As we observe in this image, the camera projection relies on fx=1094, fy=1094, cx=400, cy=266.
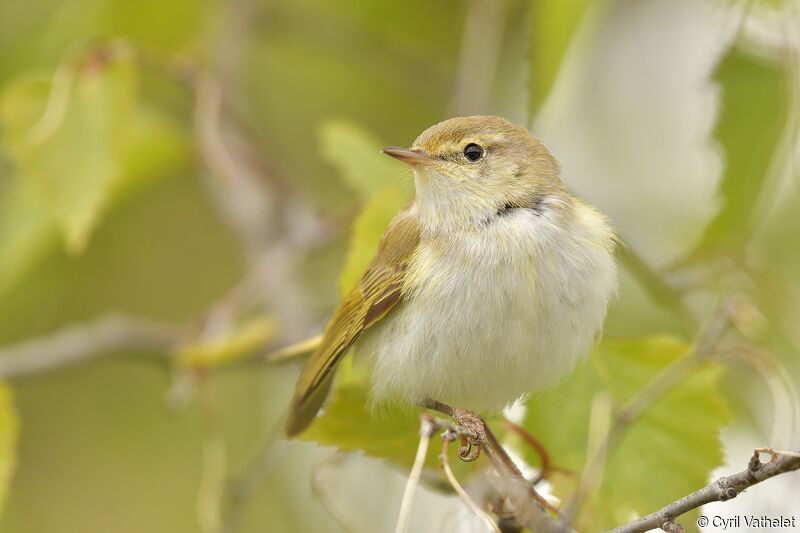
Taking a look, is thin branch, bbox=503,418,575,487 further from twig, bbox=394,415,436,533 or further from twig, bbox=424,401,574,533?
twig, bbox=394,415,436,533

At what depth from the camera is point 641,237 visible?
4582mm

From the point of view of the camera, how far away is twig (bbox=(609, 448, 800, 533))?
1.50 meters

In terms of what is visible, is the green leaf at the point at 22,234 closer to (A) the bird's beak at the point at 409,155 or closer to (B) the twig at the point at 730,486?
(A) the bird's beak at the point at 409,155

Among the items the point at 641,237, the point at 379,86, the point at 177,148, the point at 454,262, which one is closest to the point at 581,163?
the point at 641,237

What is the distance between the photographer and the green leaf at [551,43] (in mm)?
2391

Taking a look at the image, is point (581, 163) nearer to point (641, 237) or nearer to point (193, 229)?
point (641, 237)

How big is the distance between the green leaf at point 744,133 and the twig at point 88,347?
70.0 inches

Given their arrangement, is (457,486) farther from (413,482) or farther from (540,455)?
(540,455)

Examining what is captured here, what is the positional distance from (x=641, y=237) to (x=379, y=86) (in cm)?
158

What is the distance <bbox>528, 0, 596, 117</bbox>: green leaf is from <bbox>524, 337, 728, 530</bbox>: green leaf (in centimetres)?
62

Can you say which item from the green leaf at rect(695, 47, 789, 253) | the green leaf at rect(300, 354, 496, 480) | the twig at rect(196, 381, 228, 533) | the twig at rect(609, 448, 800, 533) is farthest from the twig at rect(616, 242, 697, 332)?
the twig at rect(609, 448, 800, 533)

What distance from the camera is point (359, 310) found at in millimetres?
2643

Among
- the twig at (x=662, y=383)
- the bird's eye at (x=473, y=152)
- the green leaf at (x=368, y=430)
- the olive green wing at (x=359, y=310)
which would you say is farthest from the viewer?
the bird's eye at (x=473, y=152)

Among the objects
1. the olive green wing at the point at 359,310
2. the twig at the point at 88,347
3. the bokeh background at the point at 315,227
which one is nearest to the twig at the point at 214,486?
the bokeh background at the point at 315,227
